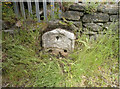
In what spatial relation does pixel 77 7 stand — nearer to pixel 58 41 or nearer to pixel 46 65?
pixel 58 41

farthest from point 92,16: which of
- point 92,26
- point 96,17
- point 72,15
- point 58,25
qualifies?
point 58,25

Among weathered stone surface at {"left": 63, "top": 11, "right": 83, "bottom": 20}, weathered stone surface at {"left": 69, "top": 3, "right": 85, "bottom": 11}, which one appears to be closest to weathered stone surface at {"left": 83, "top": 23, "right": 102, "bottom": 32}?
weathered stone surface at {"left": 63, "top": 11, "right": 83, "bottom": 20}

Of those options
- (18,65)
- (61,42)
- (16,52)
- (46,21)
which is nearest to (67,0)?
(46,21)

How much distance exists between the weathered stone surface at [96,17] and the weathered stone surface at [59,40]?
2.10 feet

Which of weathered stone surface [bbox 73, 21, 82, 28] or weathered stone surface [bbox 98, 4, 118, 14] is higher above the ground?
weathered stone surface [bbox 98, 4, 118, 14]

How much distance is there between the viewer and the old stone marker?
2.27 meters

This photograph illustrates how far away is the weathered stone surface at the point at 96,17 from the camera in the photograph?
2.40 meters

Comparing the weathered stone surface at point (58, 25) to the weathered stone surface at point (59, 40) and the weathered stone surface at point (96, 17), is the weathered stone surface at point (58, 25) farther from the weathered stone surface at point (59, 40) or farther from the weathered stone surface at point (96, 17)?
the weathered stone surface at point (96, 17)

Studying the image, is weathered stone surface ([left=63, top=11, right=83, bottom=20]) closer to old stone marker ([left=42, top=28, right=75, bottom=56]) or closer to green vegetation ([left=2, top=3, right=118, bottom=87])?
green vegetation ([left=2, top=3, right=118, bottom=87])

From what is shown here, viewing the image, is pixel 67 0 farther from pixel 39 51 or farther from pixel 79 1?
pixel 39 51

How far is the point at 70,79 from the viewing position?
6.03 feet

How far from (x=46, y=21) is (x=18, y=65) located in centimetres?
134

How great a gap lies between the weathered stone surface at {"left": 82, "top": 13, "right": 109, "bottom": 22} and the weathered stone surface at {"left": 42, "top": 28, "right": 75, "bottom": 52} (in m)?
0.64

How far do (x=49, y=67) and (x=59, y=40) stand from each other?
80 cm
